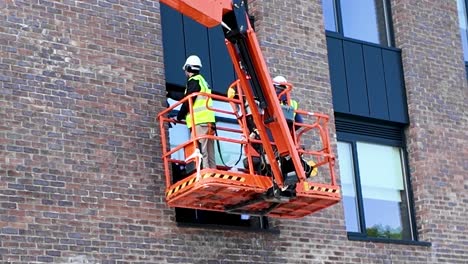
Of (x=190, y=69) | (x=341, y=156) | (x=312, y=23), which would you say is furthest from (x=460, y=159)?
(x=190, y=69)

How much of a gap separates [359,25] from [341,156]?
253cm

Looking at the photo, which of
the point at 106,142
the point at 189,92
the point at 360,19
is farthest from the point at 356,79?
the point at 106,142

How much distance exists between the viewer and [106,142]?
1389cm

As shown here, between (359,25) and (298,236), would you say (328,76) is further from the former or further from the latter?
(298,236)

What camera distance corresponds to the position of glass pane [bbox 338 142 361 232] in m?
16.9

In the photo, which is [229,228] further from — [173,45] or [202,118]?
[173,45]

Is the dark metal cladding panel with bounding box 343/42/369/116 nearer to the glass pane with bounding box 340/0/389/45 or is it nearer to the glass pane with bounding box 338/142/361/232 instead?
the glass pane with bounding box 340/0/389/45

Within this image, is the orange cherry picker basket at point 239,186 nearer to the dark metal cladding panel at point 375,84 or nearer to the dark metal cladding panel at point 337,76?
the dark metal cladding panel at point 337,76

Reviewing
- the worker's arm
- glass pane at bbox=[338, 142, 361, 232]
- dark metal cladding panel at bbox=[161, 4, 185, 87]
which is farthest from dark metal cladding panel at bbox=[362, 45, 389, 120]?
the worker's arm

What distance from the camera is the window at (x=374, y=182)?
17047 mm

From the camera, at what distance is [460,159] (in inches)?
722

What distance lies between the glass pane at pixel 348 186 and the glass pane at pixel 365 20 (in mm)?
2055

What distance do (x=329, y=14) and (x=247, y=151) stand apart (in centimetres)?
472

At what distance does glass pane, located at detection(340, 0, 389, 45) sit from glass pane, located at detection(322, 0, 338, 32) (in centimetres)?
24
